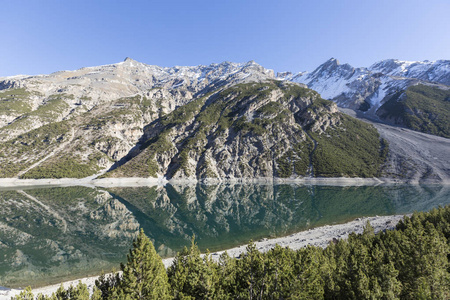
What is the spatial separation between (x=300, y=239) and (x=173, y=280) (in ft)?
117

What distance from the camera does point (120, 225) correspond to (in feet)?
193

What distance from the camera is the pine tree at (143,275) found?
12984 millimetres

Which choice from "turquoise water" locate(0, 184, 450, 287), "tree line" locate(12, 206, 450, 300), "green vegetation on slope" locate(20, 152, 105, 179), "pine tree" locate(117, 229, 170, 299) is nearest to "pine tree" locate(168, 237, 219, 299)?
"tree line" locate(12, 206, 450, 300)

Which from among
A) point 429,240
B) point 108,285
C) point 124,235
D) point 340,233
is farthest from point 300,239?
point 124,235

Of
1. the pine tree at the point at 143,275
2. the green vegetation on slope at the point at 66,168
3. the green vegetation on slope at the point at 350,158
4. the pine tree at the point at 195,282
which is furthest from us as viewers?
the green vegetation on slope at the point at 350,158

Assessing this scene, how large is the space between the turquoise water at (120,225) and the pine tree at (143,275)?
88.3 ft

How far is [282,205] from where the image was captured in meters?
81.4

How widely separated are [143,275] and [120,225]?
53392 mm

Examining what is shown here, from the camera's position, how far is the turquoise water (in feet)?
118

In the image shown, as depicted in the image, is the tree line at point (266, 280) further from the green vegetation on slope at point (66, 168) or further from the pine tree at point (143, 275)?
the green vegetation on slope at point (66, 168)

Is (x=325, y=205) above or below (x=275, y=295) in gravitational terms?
below

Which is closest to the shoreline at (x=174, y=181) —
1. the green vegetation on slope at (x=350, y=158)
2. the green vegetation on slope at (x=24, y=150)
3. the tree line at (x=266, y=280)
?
the green vegetation on slope at (x=350, y=158)

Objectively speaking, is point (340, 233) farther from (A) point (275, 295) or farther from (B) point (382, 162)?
(B) point (382, 162)

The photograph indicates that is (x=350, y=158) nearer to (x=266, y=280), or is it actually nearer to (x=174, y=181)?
(x=174, y=181)
